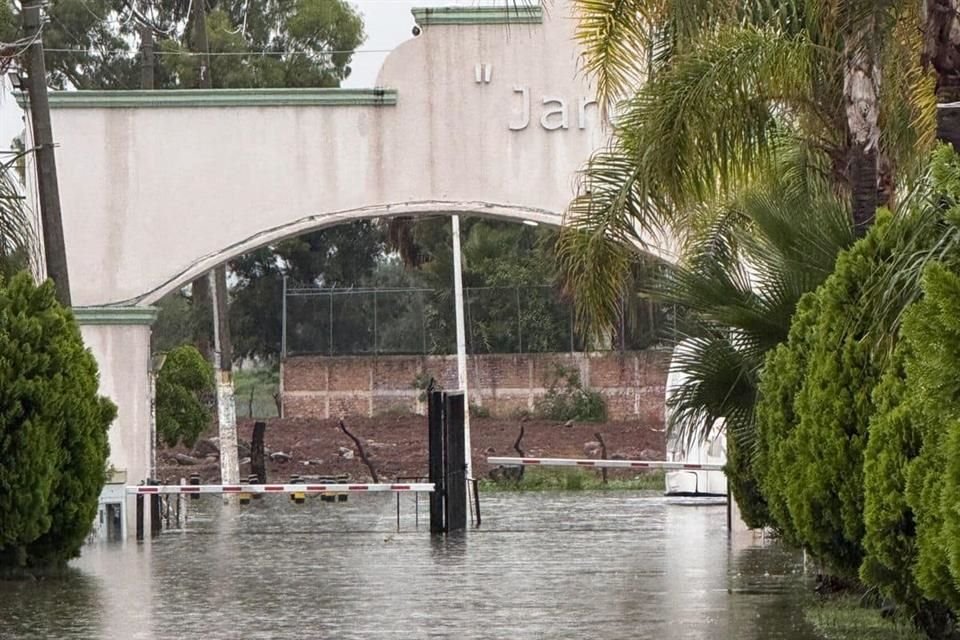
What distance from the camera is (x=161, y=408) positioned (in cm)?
3650

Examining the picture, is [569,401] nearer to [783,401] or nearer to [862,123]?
[862,123]

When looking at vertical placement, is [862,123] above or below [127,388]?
above

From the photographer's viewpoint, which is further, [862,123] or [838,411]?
[862,123]

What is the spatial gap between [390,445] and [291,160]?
23.2m

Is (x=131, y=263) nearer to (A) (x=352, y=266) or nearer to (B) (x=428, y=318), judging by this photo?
(B) (x=428, y=318)

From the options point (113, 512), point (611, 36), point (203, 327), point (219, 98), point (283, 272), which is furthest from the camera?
point (203, 327)

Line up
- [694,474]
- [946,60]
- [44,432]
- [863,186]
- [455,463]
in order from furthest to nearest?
[694,474] → [455,463] → [44,432] → [863,186] → [946,60]

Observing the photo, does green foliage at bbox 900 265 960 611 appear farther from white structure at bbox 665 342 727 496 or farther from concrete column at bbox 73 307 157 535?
white structure at bbox 665 342 727 496

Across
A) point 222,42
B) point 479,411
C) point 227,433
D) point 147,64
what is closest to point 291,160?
point 227,433

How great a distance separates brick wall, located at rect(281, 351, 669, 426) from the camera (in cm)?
4872

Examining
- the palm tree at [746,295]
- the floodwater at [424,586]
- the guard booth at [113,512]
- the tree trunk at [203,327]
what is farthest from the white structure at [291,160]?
the tree trunk at [203,327]

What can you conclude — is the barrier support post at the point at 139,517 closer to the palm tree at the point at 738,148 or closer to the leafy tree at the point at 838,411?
the palm tree at the point at 738,148

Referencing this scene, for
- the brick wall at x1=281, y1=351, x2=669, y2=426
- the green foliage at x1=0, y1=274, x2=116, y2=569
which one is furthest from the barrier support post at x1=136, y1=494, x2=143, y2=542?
the brick wall at x1=281, y1=351, x2=669, y2=426

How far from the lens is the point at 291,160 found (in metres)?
23.4
